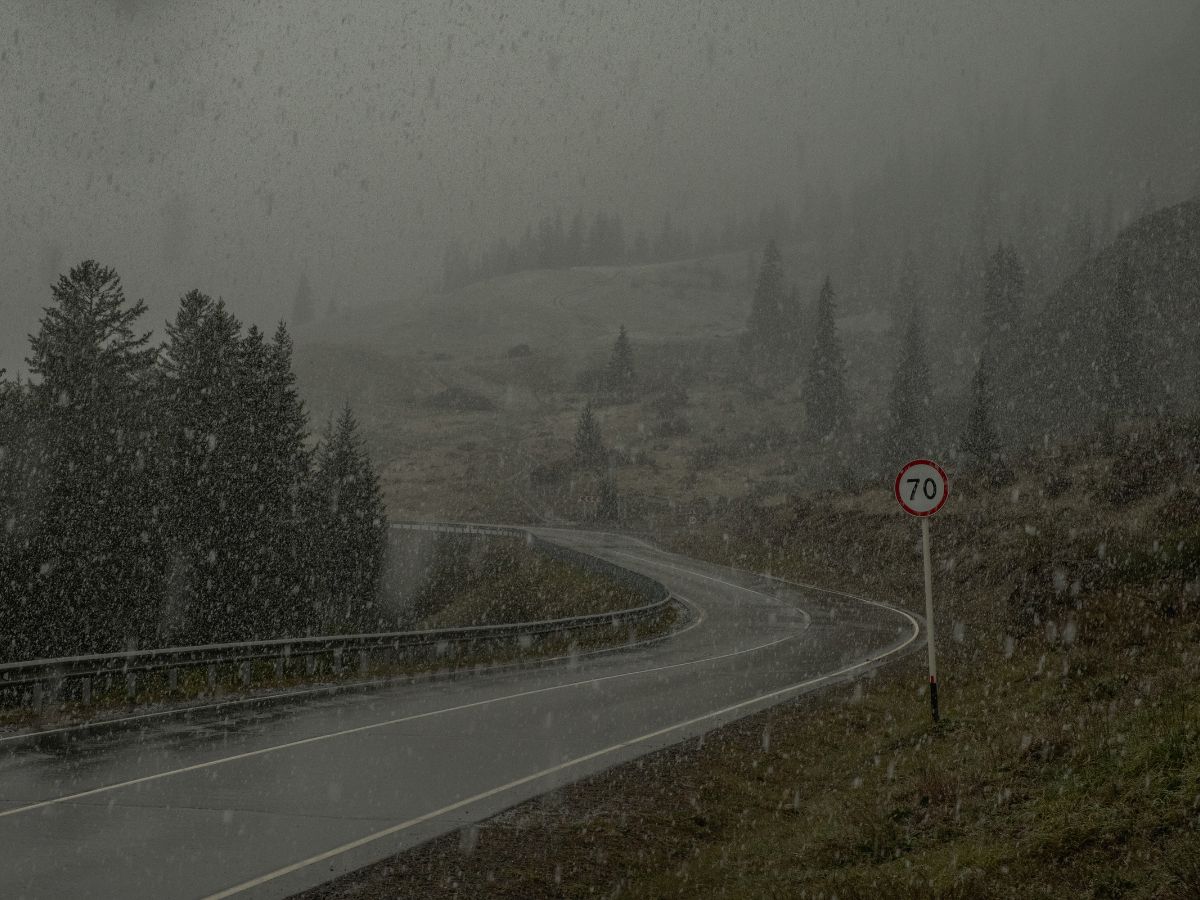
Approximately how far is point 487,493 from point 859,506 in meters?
45.1

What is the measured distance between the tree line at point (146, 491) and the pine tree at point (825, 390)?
59185 mm

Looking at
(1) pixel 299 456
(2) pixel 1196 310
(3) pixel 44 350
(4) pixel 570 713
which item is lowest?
(4) pixel 570 713

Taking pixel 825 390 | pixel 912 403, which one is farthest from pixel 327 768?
pixel 825 390

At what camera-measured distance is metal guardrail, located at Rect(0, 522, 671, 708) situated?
1605 centimetres

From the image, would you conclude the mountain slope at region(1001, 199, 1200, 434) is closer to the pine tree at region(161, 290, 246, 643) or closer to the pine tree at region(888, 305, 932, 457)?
the pine tree at region(888, 305, 932, 457)

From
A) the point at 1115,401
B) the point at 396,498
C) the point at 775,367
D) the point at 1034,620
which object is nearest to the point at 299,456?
the point at 1034,620

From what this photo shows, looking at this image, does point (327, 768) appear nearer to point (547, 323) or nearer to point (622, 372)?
point (622, 372)

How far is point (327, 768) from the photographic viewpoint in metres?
11.3

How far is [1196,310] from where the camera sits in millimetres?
69438

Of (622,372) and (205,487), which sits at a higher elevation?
(622,372)

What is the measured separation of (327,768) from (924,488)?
28.4ft

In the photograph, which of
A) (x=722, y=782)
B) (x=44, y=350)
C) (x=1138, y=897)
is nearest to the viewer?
(x=1138, y=897)

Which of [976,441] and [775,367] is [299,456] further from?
[775,367]

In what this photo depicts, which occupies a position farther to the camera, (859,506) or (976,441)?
(976,441)
